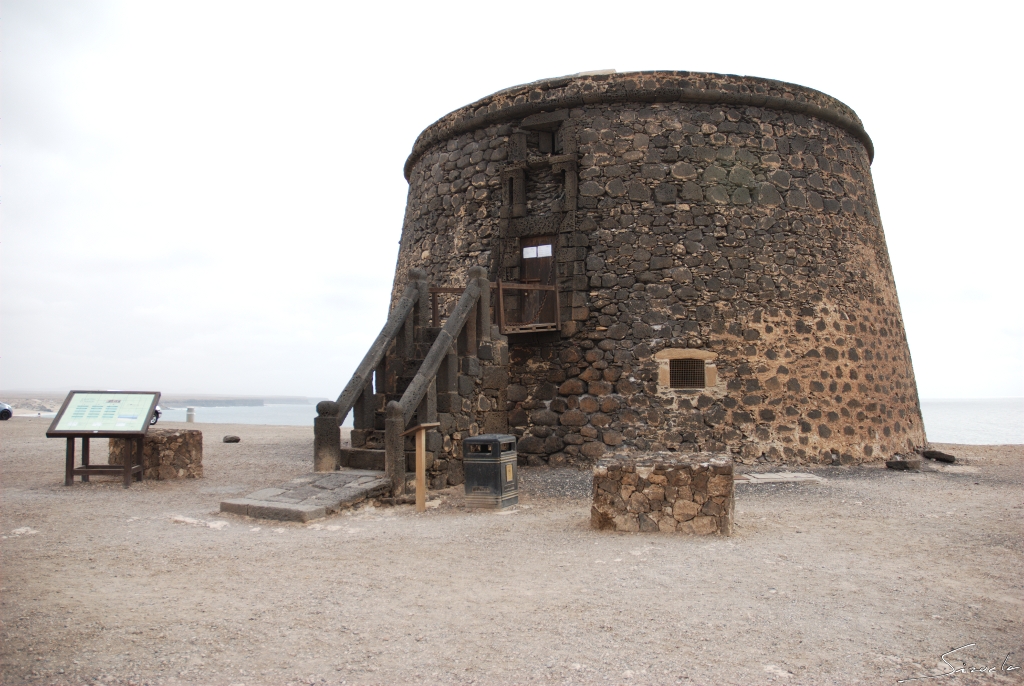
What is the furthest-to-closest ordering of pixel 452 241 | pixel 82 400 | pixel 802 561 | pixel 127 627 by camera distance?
1. pixel 452 241
2. pixel 82 400
3. pixel 802 561
4. pixel 127 627

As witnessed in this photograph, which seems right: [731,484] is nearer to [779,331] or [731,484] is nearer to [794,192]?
[779,331]

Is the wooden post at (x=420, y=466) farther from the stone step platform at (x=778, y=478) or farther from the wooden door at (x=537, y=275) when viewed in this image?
the stone step platform at (x=778, y=478)

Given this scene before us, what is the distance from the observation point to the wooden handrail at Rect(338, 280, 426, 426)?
963 cm

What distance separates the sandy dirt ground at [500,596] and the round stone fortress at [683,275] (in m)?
3.02

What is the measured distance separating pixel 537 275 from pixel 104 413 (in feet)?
22.0

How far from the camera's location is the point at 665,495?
22.8 ft

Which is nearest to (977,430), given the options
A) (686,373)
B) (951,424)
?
(951,424)

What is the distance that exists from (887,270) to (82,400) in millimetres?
13515

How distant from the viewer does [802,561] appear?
599 centimetres

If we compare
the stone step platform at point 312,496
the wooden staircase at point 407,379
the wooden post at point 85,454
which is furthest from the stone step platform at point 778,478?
the wooden post at point 85,454

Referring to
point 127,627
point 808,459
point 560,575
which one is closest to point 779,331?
point 808,459

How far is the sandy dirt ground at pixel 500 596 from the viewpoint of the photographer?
3912 mm

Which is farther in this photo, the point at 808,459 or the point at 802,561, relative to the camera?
the point at 808,459

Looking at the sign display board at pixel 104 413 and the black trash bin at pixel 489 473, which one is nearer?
the black trash bin at pixel 489 473
